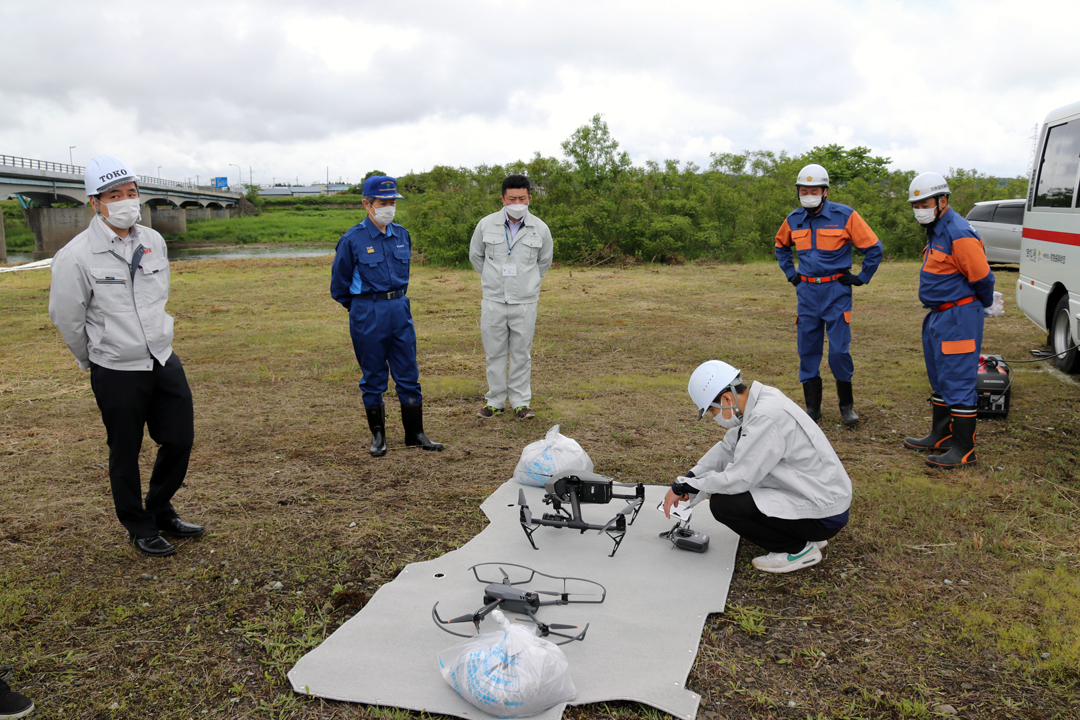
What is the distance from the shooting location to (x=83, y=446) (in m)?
5.29

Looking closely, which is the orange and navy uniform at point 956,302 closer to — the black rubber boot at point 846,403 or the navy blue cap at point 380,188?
the black rubber boot at point 846,403

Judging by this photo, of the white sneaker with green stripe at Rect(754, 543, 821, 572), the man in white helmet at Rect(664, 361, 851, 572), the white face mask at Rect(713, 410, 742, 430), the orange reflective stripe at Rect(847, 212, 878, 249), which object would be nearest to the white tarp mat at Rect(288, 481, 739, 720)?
the white sneaker with green stripe at Rect(754, 543, 821, 572)

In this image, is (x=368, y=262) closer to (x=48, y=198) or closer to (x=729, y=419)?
(x=729, y=419)

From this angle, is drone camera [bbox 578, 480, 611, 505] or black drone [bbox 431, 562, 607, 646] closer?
black drone [bbox 431, 562, 607, 646]

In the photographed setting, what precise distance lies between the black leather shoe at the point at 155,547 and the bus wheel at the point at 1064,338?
7810mm

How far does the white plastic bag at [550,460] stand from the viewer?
438cm

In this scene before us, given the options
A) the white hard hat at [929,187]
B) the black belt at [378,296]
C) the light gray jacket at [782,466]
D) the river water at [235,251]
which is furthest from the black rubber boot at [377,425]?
the river water at [235,251]

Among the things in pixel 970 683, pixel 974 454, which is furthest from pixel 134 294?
pixel 974 454

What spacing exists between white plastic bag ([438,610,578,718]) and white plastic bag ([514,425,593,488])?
6.31ft

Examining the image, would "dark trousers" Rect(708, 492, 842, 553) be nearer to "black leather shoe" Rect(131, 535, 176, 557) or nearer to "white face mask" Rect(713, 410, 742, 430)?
"white face mask" Rect(713, 410, 742, 430)

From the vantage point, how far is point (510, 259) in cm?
598

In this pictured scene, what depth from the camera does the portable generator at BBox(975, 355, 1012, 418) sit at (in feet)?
18.4

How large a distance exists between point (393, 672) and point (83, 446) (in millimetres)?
3910

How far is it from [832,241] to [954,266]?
0.97m
